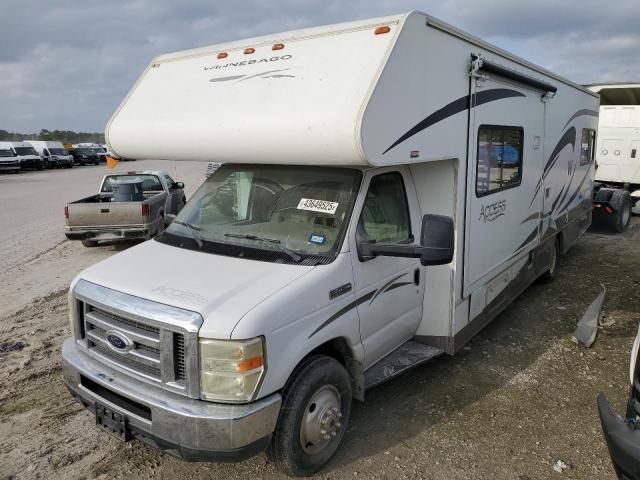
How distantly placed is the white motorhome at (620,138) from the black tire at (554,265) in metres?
5.92

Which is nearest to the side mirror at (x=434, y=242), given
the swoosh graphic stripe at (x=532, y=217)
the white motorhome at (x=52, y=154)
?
the swoosh graphic stripe at (x=532, y=217)

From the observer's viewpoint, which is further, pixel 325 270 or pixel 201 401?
pixel 325 270

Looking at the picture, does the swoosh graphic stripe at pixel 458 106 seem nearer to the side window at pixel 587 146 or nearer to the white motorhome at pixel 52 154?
the side window at pixel 587 146

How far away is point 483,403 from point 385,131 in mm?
2525

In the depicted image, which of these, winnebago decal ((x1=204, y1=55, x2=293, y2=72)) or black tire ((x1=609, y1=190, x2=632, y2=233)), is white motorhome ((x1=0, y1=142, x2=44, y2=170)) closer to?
black tire ((x1=609, y1=190, x2=632, y2=233))

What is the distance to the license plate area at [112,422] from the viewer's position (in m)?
3.06

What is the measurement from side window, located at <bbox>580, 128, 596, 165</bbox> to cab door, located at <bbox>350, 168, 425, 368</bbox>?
567cm

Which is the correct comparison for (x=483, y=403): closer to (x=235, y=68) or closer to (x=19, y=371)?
(x=235, y=68)

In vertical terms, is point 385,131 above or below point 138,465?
above

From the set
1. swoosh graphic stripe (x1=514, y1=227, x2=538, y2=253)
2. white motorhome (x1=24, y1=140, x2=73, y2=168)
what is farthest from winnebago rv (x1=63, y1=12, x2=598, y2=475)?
white motorhome (x1=24, y1=140, x2=73, y2=168)

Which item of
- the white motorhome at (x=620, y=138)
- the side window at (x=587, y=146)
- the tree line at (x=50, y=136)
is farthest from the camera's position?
the tree line at (x=50, y=136)

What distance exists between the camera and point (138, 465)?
354cm

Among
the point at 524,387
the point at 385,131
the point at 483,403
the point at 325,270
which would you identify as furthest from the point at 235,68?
the point at 524,387

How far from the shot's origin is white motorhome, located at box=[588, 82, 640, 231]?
13398 mm
